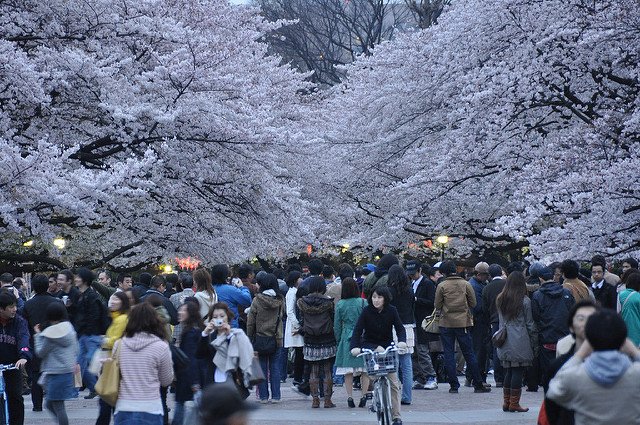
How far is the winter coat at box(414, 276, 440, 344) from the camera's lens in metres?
15.7

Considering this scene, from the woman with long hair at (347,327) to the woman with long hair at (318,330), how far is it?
9.8 inches

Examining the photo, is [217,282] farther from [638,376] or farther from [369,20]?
[369,20]

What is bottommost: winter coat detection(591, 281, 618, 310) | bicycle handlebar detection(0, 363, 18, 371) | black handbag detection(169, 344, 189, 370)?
black handbag detection(169, 344, 189, 370)

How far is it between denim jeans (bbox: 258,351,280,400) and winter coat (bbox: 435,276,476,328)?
2436 mm

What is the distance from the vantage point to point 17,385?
1121 centimetres

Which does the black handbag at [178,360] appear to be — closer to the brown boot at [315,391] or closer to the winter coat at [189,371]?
the winter coat at [189,371]

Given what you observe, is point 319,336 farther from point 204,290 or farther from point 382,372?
point 382,372

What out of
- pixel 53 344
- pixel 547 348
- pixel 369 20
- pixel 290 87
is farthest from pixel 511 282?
pixel 369 20

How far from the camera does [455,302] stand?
14.6m

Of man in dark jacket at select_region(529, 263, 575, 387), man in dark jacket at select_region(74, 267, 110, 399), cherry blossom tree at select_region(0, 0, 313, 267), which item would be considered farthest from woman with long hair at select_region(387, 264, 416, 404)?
cherry blossom tree at select_region(0, 0, 313, 267)

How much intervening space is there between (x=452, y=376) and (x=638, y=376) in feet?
31.0

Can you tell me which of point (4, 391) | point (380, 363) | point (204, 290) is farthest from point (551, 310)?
point (4, 391)

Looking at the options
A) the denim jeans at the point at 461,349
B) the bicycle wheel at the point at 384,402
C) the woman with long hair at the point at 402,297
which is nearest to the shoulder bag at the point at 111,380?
the bicycle wheel at the point at 384,402

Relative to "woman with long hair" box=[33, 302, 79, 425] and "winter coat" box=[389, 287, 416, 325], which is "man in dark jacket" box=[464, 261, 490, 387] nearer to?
"winter coat" box=[389, 287, 416, 325]
